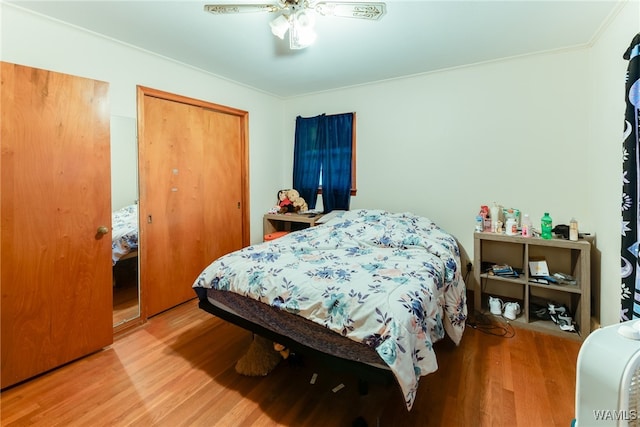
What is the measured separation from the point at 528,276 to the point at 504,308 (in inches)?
14.0

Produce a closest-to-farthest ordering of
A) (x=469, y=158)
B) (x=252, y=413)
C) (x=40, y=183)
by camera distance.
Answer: (x=252, y=413), (x=40, y=183), (x=469, y=158)

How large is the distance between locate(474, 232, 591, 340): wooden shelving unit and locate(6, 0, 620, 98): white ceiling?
5.30 ft

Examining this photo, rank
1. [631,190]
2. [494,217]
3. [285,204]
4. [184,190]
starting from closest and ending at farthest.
Answer: [631,190] → [494,217] → [184,190] → [285,204]

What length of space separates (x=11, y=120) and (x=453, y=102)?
3478 millimetres

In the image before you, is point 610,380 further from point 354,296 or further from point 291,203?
point 291,203

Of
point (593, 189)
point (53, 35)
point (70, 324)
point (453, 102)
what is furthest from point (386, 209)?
point (53, 35)

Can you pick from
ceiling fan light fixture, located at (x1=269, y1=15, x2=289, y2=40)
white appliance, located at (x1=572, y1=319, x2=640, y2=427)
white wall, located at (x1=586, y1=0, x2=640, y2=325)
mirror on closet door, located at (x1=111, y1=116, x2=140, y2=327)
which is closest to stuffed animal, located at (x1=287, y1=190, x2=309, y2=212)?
mirror on closet door, located at (x1=111, y1=116, x2=140, y2=327)

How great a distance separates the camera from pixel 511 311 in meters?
2.53

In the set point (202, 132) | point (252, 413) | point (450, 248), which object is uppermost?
point (202, 132)

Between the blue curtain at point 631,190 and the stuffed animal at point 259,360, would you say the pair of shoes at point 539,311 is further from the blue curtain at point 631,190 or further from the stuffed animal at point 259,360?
the stuffed animal at point 259,360

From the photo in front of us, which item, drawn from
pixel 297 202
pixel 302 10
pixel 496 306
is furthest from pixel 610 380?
pixel 297 202

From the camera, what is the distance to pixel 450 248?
2438 millimetres

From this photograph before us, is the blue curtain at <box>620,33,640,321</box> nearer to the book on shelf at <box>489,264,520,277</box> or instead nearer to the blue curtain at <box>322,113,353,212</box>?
the book on shelf at <box>489,264,520,277</box>

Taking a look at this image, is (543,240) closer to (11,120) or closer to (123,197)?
(123,197)
